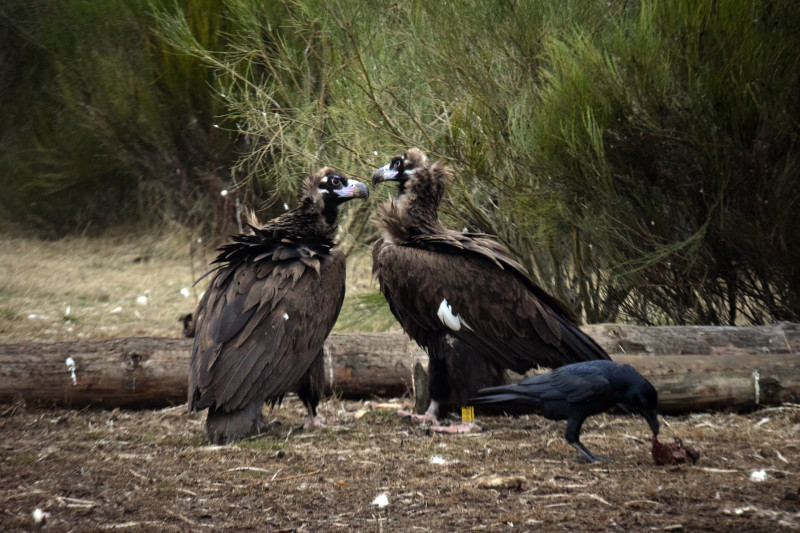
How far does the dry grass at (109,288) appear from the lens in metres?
7.07

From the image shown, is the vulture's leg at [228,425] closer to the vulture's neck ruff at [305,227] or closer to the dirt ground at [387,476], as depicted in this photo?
the dirt ground at [387,476]

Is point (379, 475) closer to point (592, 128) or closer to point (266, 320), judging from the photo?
point (266, 320)

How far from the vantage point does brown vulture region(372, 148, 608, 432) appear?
178 inches

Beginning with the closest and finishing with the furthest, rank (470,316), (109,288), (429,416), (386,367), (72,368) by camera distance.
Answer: (470,316), (429,416), (72,368), (386,367), (109,288)

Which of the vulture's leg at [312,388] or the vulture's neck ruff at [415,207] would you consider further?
the vulture's neck ruff at [415,207]

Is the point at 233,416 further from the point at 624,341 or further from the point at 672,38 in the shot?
the point at 672,38

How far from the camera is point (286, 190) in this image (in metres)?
8.37

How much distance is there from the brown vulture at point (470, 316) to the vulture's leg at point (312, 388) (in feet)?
1.74

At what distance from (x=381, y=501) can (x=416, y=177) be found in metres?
2.20

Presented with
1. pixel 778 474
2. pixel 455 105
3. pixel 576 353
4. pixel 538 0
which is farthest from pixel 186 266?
pixel 778 474

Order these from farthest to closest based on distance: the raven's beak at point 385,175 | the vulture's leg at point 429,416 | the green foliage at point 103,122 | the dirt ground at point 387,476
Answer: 1. the green foliage at point 103,122
2. the raven's beak at point 385,175
3. the vulture's leg at point 429,416
4. the dirt ground at point 387,476

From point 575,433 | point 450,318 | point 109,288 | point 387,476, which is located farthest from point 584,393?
point 109,288

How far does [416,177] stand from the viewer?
495 cm

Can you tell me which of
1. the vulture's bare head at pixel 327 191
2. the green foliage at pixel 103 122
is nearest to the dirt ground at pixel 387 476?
the vulture's bare head at pixel 327 191
